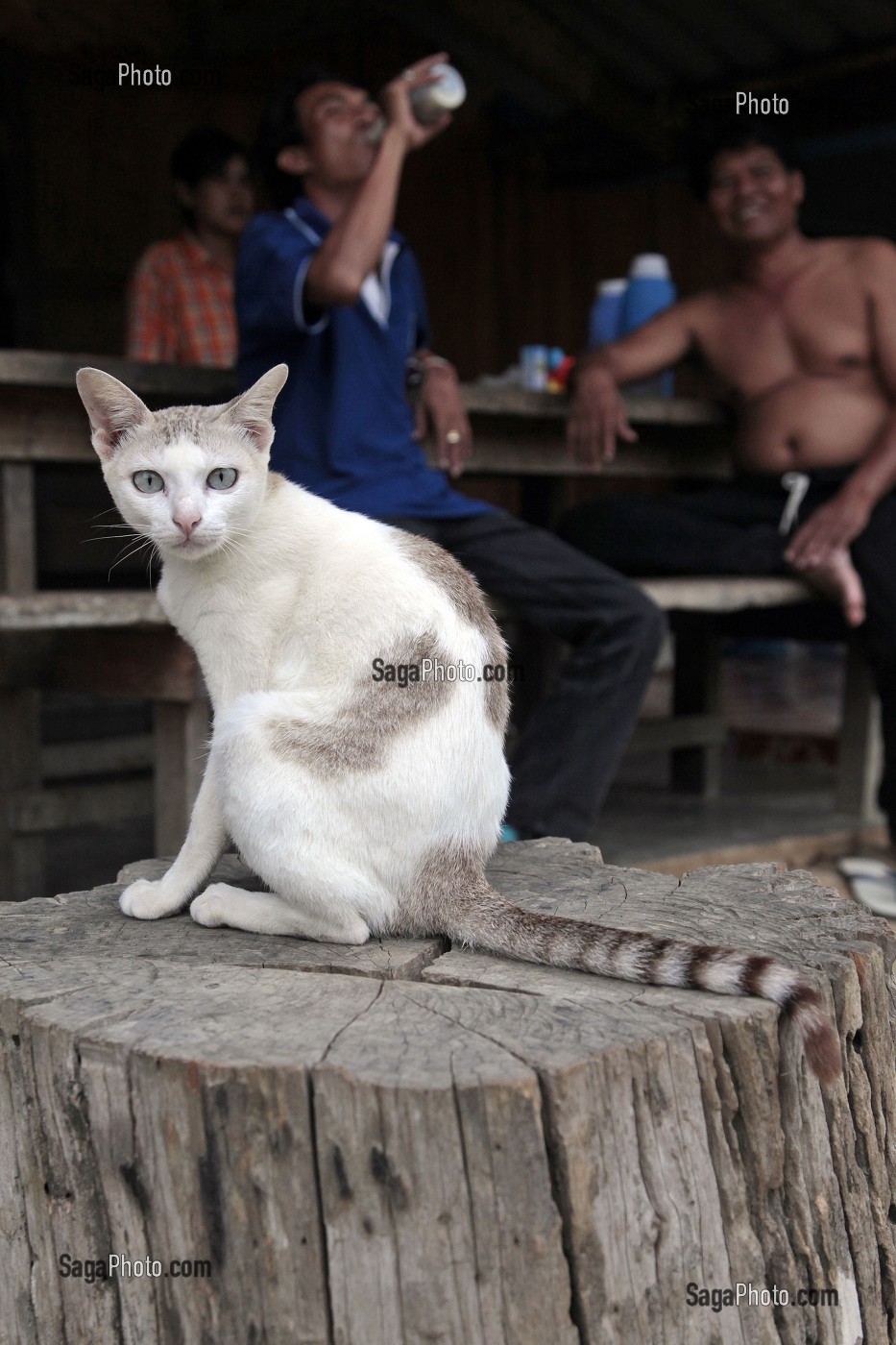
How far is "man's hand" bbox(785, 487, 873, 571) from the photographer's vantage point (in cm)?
415

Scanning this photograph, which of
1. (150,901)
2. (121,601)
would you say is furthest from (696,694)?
(150,901)

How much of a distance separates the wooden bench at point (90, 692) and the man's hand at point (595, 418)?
159cm

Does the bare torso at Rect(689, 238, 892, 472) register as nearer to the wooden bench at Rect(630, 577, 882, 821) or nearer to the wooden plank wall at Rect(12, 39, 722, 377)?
the wooden bench at Rect(630, 577, 882, 821)

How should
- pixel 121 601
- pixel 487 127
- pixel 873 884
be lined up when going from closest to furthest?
pixel 121 601 < pixel 873 884 < pixel 487 127

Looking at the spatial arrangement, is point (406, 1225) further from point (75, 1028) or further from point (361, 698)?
point (361, 698)

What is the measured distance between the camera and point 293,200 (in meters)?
3.65

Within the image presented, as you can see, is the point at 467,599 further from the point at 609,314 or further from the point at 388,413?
the point at 609,314

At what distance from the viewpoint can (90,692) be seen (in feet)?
11.7

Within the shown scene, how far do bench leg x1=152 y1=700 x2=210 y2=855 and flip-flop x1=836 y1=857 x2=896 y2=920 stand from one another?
222 centimetres

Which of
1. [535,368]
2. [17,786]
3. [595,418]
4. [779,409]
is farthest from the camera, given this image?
[535,368]

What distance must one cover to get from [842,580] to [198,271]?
292cm

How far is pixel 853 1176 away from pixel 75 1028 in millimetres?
1064

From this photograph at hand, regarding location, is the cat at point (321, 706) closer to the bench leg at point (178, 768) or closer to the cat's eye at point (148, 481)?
the cat's eye at point (148, 481)

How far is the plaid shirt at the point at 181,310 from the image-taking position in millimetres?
5082
